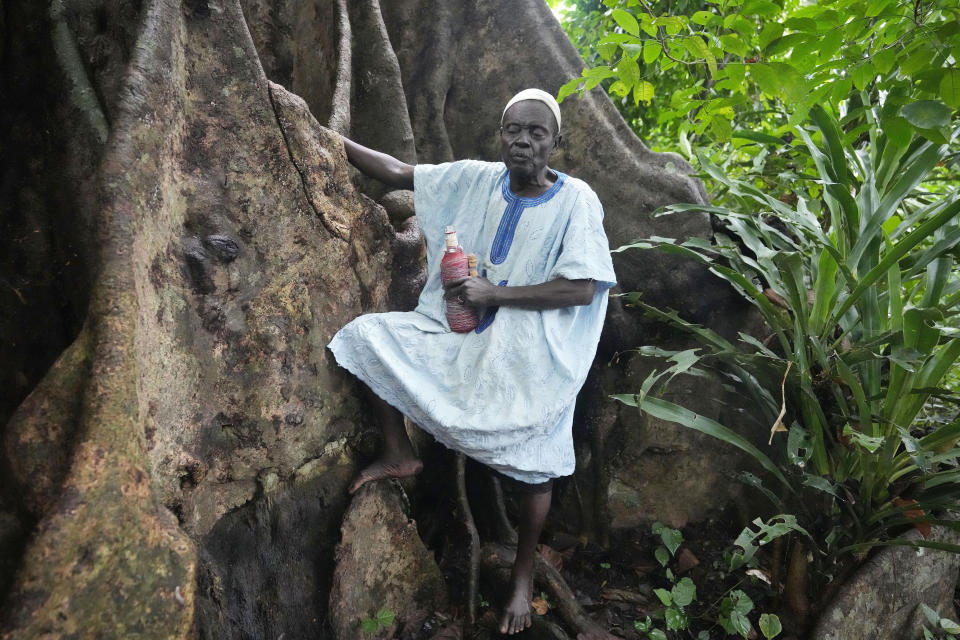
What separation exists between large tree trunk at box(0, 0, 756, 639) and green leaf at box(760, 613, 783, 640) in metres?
1.76

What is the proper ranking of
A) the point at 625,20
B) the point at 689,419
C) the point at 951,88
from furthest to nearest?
the point at 689,419 < the point at 625,20 < the point at 951,88

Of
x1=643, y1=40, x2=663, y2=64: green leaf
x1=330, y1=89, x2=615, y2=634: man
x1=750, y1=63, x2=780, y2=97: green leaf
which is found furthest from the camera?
x1=330, y1=89, x2=615, y2=634: man

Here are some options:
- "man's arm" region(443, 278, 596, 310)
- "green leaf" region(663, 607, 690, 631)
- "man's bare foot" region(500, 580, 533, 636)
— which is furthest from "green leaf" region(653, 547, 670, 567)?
"man's arm" region(443, 278, 596, 310)

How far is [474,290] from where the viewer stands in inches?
94.3

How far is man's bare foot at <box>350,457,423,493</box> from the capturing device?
2496 mm

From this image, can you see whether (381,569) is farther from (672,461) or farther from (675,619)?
(672,461)

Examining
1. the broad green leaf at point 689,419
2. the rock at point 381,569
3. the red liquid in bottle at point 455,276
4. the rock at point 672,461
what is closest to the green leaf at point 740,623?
the broad green leaf at point 689,419

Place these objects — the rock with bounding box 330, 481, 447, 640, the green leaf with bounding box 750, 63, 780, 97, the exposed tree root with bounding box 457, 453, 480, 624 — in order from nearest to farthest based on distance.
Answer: the green leaf with bounding box 750, 63, 780, 97, the rock with bounding box 330, 481, 447, 640, the exposed tree root with bounding box 457, 453, 480, 624

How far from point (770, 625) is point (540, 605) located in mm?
941

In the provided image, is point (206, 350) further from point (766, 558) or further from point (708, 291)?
point (766, 558)

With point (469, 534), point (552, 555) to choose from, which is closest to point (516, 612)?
point (469, 534)

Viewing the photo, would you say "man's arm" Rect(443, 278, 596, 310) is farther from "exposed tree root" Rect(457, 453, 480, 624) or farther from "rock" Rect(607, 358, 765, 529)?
"rock" Rect(607, 358, 765, 529)

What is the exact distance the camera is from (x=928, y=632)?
267 centimetres

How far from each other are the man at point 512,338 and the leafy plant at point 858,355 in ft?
1.33
